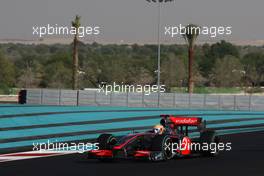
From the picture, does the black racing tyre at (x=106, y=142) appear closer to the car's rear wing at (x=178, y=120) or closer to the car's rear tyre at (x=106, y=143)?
the car's rear tyre at (x=106, y=143)

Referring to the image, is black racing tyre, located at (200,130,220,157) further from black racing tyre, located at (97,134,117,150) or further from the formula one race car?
black racing tyre, located at (97,134,117,150)

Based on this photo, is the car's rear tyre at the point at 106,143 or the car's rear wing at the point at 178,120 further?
the car's rear wing at the point at 178,120

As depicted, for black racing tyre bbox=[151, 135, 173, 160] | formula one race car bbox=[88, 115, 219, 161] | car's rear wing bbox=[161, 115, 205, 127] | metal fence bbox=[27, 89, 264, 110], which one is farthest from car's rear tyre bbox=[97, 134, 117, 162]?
metal fence bbox=[27, 89, 264, 110]

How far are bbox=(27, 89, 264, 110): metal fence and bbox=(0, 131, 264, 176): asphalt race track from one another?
18.3 m

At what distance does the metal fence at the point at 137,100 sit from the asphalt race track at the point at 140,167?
18273 millimetres

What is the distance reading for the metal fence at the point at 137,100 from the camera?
114ft

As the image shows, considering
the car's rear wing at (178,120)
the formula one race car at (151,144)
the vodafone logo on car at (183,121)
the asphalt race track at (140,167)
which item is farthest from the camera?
the vodafone logo on car at (183,121)

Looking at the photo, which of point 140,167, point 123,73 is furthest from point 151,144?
point 123,73

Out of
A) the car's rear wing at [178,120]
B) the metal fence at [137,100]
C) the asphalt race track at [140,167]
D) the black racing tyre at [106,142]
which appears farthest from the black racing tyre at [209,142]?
the metal fence at [137,100]

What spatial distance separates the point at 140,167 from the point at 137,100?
21.5 m

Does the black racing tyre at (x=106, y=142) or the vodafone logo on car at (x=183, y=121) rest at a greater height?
the vodafone logo on car at (x=183, y=121)

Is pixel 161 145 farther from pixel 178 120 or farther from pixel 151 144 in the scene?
pixel 178 120

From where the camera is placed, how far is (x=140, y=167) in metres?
13.4

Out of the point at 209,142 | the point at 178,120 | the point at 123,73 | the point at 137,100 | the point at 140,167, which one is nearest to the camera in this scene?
the point at 140,167
